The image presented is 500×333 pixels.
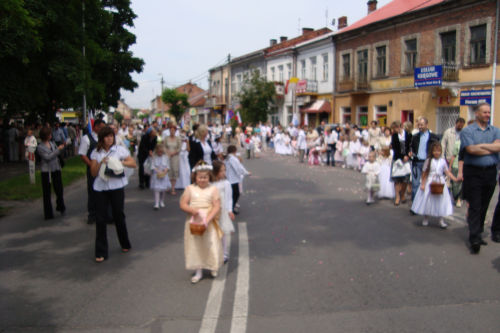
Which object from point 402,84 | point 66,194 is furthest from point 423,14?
point 66,194

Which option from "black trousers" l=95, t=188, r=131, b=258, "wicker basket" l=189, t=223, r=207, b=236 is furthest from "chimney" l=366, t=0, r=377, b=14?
"wicker basket" l=189, t=223, r=207, b=236

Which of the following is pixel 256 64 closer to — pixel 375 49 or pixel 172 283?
pixel 375 49

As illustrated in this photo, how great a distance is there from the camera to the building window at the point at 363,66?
104ft

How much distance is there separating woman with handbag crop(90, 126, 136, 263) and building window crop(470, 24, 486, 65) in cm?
2153

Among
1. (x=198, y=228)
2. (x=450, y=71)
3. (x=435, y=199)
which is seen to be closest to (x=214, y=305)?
(x=198, y=228)

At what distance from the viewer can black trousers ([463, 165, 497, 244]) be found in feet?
20.3

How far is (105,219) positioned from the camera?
6.08 metres

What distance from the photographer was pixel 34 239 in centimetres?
718

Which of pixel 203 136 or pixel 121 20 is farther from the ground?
pixel 121 20

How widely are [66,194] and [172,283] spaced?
7973mm

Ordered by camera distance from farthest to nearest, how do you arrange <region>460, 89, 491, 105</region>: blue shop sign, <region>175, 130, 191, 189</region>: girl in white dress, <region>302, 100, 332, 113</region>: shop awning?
<region>302, 100, 332, 113</region>: shop awning → <region>460, 89, 491, 105</region>: blue shop sign → <region>175, 130, 191, 189</region>: girl in white dress

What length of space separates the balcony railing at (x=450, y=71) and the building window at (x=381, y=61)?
5.77 m

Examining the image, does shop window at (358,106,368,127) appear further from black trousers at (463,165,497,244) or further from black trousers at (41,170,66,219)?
black trousers at (463,165,497,244)

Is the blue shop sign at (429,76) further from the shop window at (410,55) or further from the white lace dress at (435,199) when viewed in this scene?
the white lace dress at (435,199)
